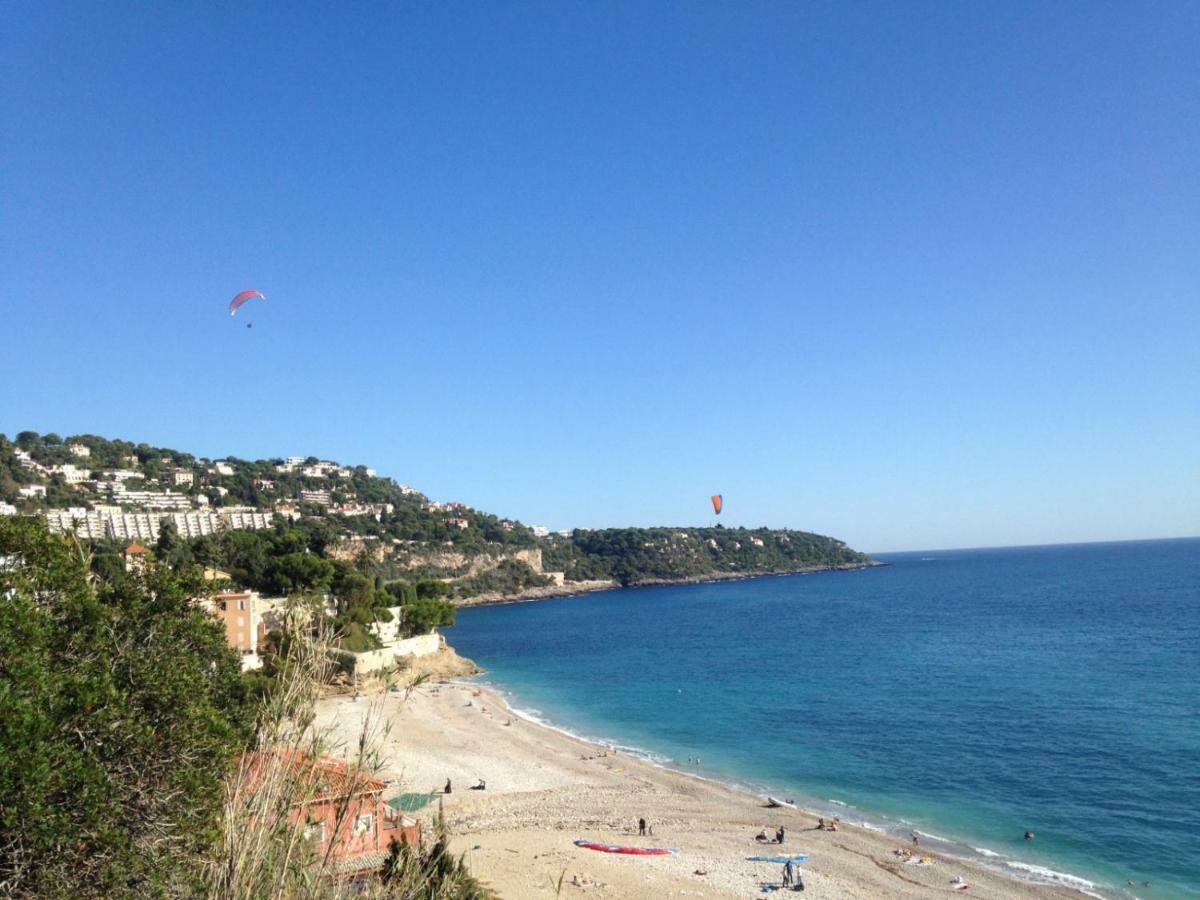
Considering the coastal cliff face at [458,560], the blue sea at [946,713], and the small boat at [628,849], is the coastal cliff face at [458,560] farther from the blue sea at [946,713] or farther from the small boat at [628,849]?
the small boat at [628,849]

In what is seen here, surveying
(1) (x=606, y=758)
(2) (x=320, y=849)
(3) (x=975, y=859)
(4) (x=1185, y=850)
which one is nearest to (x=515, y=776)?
(1) (x=606, y=758)

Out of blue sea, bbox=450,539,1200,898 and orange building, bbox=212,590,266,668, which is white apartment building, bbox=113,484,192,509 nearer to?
blue sea, bbox=450,539,1200,898

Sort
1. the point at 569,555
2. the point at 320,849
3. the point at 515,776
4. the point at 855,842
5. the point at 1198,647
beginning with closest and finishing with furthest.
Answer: the point at 320,849 → the point at 855,842 → the point at 515,776 → the point at 1198,647 → the point at 569,555

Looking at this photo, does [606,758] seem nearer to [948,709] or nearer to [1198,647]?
[948,709]

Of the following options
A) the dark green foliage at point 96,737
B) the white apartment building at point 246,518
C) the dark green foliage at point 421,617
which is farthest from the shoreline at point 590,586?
the dark green foliage at point 96,737

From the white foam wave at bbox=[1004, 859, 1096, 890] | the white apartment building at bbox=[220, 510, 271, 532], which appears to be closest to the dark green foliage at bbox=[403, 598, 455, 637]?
the white foam wave at bbox=[1004, 859, 1096, 890]
